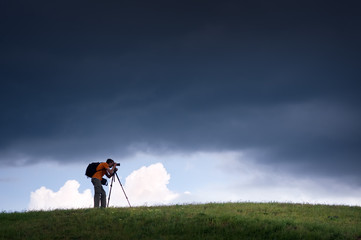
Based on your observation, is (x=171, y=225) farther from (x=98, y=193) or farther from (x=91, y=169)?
(x=91, y=169)

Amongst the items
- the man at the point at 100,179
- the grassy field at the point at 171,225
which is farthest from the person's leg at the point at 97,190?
the grassy field at the point at 171,225

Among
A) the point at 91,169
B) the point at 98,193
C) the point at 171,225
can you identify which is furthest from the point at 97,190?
the point at 171,225

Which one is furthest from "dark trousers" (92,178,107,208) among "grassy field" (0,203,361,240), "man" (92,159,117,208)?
"grassy field" (0,203,361,240)

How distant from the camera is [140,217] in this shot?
21609mm

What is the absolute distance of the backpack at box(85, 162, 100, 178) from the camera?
2623 centimetres

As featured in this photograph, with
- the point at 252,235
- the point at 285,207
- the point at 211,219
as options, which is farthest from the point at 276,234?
the point at 285,207

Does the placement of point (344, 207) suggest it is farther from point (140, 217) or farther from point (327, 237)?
point (140, 217)

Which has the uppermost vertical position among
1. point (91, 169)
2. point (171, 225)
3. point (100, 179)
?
point (91, 169)

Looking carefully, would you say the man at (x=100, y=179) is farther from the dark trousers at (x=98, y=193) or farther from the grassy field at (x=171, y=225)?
the grassy field at (x=171, y=225)

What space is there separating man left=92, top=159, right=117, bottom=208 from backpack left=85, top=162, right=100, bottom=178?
7.7 inches

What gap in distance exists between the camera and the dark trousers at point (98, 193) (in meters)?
26.1

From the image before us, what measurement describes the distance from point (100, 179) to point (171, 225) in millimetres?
8285

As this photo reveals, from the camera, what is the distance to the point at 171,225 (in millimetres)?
19812

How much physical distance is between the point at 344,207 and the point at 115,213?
17801 millimetres
